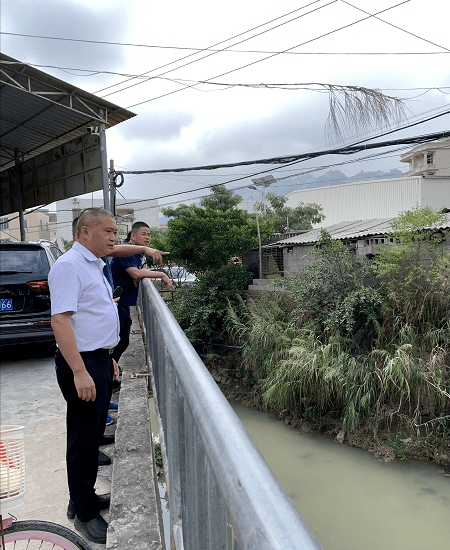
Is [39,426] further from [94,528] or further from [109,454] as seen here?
[94,528]

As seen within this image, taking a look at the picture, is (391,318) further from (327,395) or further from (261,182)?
(261,182)

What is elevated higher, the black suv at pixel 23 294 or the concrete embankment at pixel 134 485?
the black suv at pixel 23 294

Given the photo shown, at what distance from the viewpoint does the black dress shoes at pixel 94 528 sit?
200cm

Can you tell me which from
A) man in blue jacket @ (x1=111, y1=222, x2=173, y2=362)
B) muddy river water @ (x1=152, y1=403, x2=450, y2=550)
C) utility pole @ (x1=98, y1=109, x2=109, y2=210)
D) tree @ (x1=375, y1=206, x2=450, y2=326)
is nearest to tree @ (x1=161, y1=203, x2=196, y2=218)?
tree @ (x1=375, y1=206, x2=450, y2=326)

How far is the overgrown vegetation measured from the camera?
950 cm

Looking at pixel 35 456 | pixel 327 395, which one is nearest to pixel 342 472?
pixel 327 395

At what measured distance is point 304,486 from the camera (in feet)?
29.6

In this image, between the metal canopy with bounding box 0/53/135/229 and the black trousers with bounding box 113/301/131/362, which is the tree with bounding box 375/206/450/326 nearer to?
the metal canopy with bounding box 0/53/135/229

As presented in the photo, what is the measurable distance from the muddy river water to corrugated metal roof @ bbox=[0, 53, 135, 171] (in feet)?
22.6

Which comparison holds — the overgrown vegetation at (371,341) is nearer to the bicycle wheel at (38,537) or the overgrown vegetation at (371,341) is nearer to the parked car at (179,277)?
the bicycle wheel at (38,537)

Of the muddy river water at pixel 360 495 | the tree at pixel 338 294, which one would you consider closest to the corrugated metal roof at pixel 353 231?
the tree at pixel 338 294

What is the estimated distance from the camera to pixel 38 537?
1664 millimetres

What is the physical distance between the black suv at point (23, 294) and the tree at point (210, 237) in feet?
34.8

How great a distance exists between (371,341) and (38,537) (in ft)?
34.1
